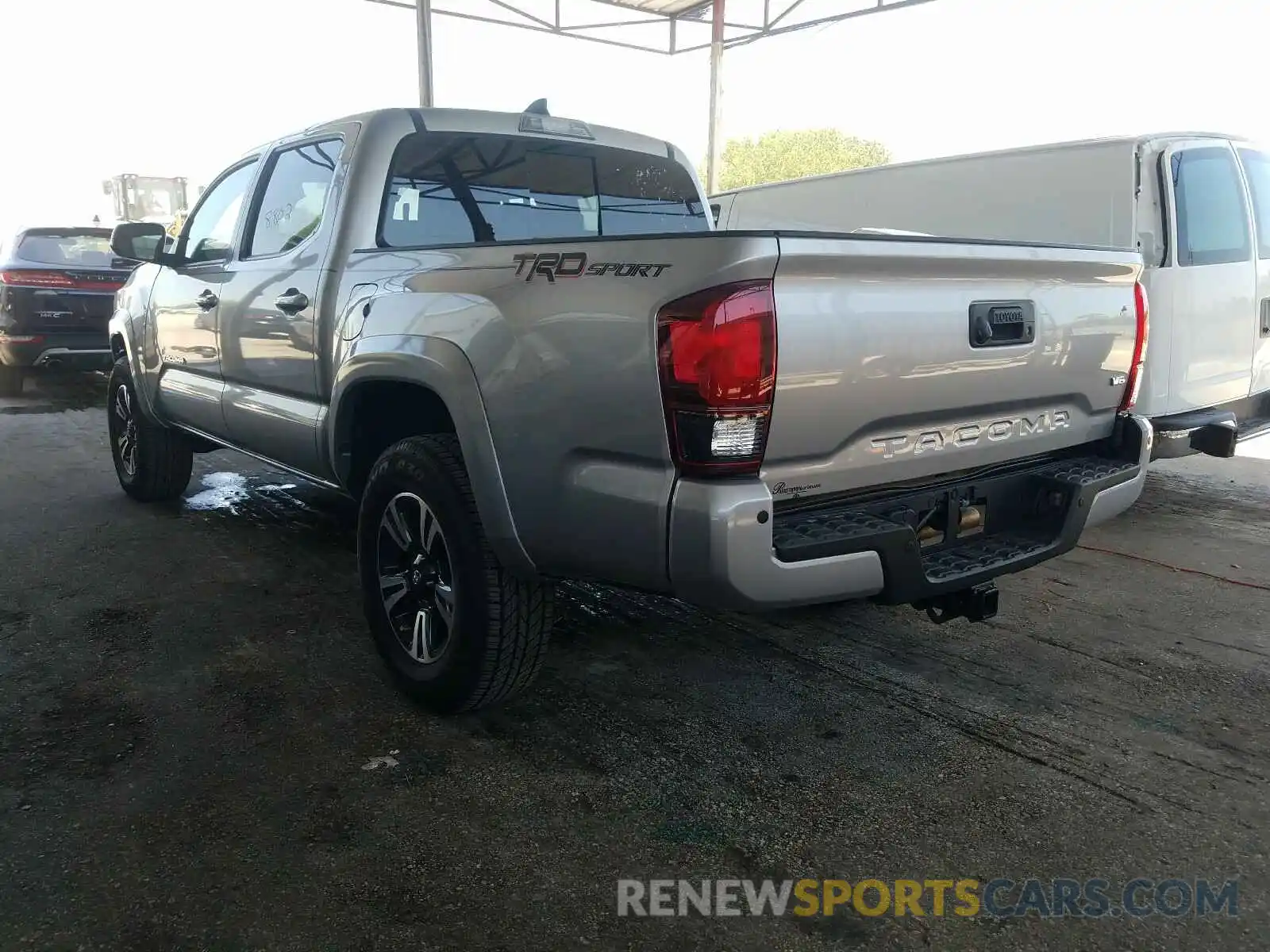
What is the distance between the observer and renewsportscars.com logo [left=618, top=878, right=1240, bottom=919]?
218cm

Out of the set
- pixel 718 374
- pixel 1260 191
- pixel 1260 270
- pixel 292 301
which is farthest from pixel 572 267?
pixel 1260 191

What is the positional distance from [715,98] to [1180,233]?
12514 mm

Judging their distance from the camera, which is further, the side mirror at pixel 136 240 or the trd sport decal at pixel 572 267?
the side mirror at pixel 136 240

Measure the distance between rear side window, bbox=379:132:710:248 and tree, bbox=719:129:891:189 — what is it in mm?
33359

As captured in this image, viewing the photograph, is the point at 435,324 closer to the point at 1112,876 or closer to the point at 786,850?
the point at 786,850

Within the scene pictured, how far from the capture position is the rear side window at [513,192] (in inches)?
141

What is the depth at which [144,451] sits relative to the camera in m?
5.52

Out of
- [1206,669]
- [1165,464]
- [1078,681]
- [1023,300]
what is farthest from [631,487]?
[1165,464]

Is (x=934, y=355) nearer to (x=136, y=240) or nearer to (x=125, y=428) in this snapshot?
(x=136, y=240)

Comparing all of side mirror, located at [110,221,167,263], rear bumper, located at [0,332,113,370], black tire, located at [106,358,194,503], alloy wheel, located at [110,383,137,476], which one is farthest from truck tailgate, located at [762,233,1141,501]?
rear bumper, located at [0,332,113,370]

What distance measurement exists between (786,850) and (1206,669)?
6.55ft

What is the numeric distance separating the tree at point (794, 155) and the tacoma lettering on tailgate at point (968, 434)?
113ft

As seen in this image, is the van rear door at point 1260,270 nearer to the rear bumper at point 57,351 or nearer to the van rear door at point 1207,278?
the van rear door at point 1207,278

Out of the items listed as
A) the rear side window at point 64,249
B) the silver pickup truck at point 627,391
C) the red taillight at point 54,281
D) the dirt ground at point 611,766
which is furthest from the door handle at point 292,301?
the rear side window at point 64,249
